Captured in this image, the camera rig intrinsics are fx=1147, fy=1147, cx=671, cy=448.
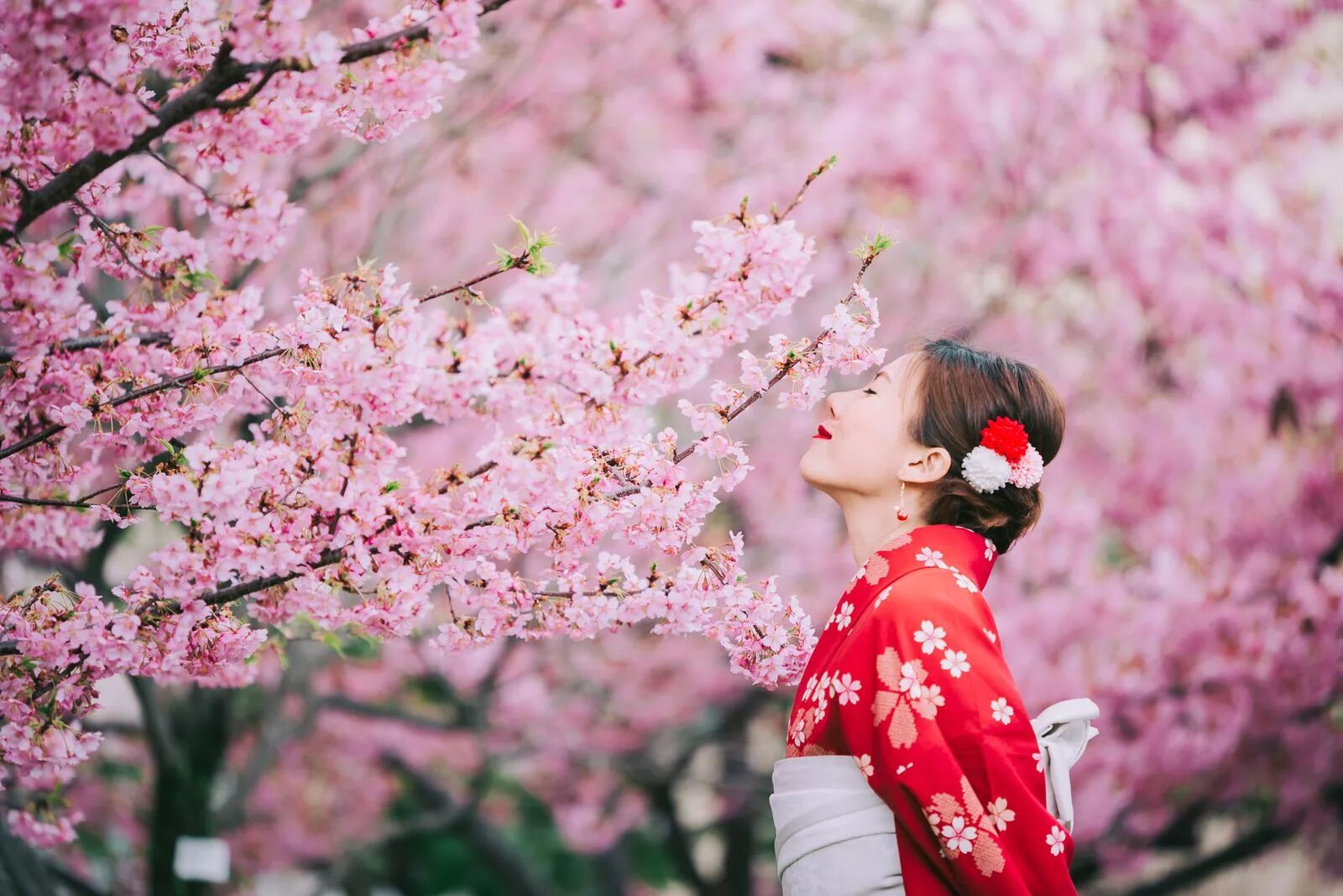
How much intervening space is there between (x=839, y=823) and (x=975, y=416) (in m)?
0.84

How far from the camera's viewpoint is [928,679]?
2.02 m

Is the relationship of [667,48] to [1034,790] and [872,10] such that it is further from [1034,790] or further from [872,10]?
[1034,790]

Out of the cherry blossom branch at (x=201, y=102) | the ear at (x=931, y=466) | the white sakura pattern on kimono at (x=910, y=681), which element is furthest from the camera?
the ear at (x=931, y=466)

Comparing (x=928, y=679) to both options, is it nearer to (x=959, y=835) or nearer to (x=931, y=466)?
(x=959, y=835)

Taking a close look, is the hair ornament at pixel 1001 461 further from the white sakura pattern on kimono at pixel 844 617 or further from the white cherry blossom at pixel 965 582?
the white sakura pattern on kimono at pixel 844 617

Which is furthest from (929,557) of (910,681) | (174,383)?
(174,383)

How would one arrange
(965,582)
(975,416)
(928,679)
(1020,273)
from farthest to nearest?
(1020,273) → (975,416) → (965,582) → (928,679)

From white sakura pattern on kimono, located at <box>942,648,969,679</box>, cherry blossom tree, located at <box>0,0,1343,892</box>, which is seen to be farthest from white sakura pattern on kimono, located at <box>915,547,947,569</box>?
cherry blossom tree, located at <box>0,0,1343,892</box>

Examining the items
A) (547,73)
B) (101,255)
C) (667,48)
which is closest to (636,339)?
(101,255)

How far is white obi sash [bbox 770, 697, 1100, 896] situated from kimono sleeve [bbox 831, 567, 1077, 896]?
1.6 inches

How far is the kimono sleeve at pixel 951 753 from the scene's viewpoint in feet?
6.32

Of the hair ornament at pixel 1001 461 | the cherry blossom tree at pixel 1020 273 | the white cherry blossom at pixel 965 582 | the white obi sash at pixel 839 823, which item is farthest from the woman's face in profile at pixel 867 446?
the cherry blossom tree at pixel 1020 273

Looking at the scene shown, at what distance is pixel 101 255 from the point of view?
1948 millimetres

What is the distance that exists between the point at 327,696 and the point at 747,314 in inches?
187
